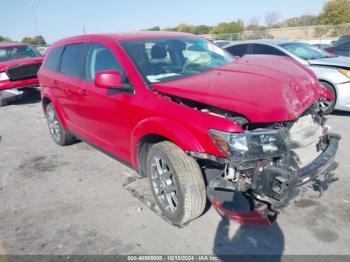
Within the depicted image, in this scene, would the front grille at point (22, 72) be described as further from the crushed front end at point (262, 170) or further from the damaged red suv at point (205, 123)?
the crushed front end at point (262, 170)

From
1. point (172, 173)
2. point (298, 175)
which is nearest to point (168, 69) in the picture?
point (172, 173)

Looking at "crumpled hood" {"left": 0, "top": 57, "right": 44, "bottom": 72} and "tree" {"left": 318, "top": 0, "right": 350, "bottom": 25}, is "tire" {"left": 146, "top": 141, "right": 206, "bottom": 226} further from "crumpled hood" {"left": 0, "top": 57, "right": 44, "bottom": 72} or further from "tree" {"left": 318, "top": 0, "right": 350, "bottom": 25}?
"tree" {"left": 318, "top": 0, "right": 350, "bottom": 25}

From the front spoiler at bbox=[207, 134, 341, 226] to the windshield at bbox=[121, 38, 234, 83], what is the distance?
1.32 meters

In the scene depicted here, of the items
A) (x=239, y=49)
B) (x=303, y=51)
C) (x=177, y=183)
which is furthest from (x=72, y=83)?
(x=303, y=51)

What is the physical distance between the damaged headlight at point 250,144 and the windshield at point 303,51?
16.7ft

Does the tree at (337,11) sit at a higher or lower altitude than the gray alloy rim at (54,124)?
higher

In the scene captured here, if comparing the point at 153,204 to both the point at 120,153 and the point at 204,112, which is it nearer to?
the point at 120,153

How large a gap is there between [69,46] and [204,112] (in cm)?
305

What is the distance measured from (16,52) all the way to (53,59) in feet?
20.7

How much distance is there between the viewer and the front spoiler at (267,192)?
2350mm

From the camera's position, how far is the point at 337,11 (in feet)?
139

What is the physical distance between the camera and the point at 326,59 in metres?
6.72

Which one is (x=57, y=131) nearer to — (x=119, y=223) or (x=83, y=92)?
(x=83, y=92)

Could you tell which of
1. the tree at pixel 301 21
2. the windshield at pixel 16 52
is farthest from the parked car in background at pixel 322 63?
the tree at pixel 301 21
